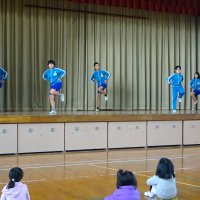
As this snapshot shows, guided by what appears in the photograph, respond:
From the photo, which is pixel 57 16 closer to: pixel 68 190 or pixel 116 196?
pixel 68 190

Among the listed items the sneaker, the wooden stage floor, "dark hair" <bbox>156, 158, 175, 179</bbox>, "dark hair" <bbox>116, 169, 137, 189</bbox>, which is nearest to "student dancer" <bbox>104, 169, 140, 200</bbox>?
"dark hair" <bbox>116, 169, 137, 189</bbox>

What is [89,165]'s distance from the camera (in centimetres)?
754

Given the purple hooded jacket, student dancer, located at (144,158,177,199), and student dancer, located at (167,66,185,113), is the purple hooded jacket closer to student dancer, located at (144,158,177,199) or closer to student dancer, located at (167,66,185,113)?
student dancer, located at (144,158,177,199)

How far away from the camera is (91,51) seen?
49.8ft

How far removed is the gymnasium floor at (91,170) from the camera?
5211 mm

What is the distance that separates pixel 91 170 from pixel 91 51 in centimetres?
870

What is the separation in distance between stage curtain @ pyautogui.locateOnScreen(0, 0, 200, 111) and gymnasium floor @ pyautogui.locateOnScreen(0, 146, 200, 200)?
17.0 feet

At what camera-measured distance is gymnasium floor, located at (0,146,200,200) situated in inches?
205

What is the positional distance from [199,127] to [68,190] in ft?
21.3

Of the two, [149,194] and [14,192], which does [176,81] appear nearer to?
[149,194]

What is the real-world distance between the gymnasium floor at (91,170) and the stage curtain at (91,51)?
5173mm

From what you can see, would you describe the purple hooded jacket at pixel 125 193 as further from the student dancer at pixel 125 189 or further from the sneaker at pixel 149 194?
the sneaker at pixel 149 194

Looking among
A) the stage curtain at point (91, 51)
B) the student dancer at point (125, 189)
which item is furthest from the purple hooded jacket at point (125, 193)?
the stage curtain at point (91, 51)

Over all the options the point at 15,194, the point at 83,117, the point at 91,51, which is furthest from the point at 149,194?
the point at 91,51
